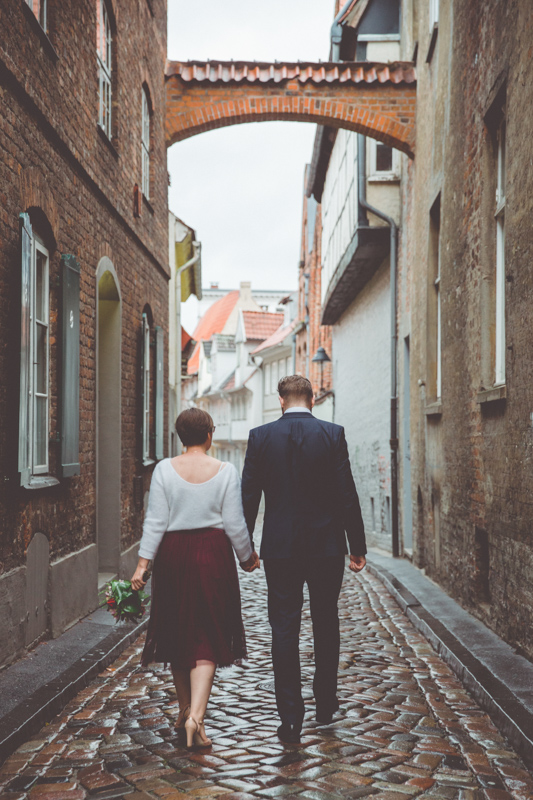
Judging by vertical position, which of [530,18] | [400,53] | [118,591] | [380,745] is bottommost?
[380,745]

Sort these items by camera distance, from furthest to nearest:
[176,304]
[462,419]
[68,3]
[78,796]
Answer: [176,304]
[462,419]
[68,3]
[78,796]

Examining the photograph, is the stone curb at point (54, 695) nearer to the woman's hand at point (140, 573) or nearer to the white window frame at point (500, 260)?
the woman's hand at point (140, 573)

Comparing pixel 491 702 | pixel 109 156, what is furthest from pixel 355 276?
pixel 491 702

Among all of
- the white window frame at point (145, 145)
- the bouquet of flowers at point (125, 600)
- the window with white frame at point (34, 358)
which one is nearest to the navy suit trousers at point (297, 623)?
the bouquet of flowers at point (125, 600)

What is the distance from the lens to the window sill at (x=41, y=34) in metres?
6.21

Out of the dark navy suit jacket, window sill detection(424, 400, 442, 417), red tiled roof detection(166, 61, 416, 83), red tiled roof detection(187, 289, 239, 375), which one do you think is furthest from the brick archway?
red tiled roof detection(187, 289, 239, 375)

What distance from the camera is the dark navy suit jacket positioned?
465 cm

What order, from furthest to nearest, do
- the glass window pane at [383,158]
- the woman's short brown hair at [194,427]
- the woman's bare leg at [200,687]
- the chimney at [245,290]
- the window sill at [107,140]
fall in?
the chimney at [245,290] → the glass window pane at [383,158] → the window sill at [107,140] → the woman's short brown hair at [194,427] → the woman's bare leg at [200,687]

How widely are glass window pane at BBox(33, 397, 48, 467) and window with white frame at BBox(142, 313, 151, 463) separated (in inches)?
171

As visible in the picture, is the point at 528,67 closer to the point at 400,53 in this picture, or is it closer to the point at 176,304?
the point at 400,53

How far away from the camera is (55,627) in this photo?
271 inches

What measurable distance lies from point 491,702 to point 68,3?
617 centimetres

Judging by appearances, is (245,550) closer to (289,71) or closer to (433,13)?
(433,13)

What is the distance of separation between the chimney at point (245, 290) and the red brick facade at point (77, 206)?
152ft
